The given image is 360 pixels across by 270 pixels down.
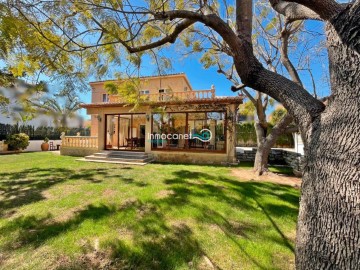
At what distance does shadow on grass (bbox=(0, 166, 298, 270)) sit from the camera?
3.16 m

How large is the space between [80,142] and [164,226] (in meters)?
13.8

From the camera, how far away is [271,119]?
82.9ft

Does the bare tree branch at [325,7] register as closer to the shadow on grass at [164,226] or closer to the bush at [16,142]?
the shadow on grass at [164,226]

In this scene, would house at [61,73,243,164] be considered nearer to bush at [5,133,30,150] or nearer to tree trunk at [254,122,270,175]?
tree trunk at [254,122,270,175]

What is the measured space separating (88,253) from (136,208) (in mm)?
1850

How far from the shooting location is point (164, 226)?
422 centimetres

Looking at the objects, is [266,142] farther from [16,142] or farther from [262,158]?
[16,142]

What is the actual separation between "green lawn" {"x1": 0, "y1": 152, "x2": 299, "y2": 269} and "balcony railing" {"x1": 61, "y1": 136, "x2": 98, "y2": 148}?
7919mm

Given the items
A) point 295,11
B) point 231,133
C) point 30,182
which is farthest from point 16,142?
point 295,11

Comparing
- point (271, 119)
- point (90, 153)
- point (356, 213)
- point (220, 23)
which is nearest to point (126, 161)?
point (90, 153)

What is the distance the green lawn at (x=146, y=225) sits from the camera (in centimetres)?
317

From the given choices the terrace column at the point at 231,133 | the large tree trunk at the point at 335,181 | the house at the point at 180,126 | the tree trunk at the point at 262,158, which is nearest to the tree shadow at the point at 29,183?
the house at the point at 180,126

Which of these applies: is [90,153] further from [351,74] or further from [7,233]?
[351,74]

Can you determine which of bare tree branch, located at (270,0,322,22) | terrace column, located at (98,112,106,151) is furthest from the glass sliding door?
bare tree branch, located at (270,0,322,22)
